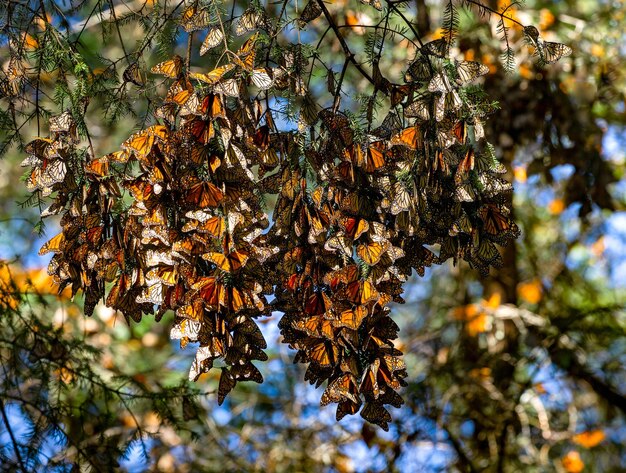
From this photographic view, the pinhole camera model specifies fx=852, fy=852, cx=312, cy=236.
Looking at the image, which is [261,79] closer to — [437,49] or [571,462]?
[437,49]

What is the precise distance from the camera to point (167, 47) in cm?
159

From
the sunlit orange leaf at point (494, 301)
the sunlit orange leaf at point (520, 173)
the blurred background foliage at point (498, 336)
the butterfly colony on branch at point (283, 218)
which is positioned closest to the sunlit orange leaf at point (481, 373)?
the blurred background foliage at point (498, 336)

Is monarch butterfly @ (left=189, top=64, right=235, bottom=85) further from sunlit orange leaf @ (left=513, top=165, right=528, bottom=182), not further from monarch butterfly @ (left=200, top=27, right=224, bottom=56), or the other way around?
sunlit orange leaf @ (left=513, top=165, right=528, bottom=182)

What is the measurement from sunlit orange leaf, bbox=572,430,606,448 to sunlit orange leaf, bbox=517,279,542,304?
2.16 feet

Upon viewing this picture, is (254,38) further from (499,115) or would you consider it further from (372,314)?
(499,115)

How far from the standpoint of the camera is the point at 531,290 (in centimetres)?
415

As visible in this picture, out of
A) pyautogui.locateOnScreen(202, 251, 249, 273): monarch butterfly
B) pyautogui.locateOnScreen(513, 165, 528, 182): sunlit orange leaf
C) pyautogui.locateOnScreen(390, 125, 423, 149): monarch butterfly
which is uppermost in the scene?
pyautogui.locateOnScreen(513, 165, 528, 182): sunlit orange leaf

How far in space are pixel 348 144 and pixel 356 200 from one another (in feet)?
0.33

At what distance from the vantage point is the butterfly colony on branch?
114 centimetres

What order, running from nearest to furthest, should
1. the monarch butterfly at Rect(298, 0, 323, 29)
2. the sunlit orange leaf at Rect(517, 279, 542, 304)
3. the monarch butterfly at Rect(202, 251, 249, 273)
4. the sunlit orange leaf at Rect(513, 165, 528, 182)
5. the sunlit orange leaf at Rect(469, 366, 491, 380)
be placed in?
the monarch butterfly at Rect(202, 251, 249, 273)
the monarch butterfly at Rect(298, 0, 323, 29)
the sunlit orange leaf at Rect(469, 366, 491, 380)
the sunlit orange leaf at Rect(513, 165, 528, 182)
the sunlit orange leaf at Rect(517, 279, 542, 304)

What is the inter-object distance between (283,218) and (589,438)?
306 centimetres

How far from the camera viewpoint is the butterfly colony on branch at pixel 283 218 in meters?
1.14

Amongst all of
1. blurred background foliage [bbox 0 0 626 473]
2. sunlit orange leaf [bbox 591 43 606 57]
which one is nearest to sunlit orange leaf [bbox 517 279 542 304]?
blurred background foliage [bbox 0 0 626 473]

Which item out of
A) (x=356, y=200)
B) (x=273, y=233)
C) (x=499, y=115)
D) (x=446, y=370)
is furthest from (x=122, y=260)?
(x=446, y=370)
